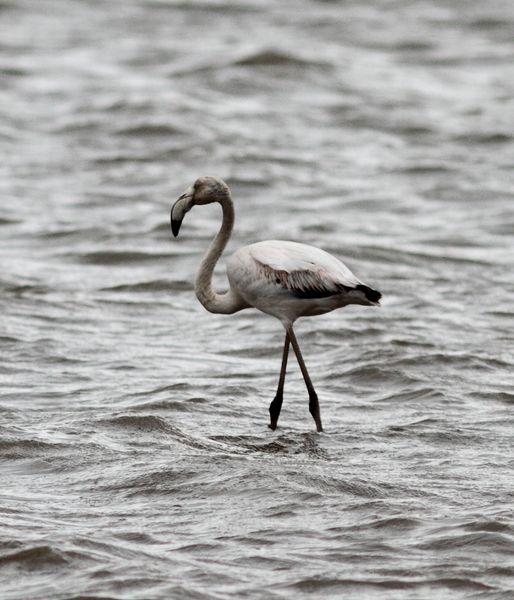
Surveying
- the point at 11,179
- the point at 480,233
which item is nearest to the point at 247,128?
the point at 11,179

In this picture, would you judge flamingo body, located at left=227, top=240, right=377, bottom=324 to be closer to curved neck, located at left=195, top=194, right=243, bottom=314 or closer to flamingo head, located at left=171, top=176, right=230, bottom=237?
curved neck, located at left=195, top=194, right=243, bottom=314

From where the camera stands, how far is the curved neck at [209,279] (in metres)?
9.13

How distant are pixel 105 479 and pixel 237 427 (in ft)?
4.92

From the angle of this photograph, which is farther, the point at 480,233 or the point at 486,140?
the point at 486,140

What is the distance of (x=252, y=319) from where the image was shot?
1260 centimetres

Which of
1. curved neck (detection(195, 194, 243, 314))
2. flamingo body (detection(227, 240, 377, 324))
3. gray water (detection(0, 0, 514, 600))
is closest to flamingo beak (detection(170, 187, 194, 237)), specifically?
curved neck (detection(195, 194, 243, 314))

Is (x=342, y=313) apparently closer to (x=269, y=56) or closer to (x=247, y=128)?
(x=247, y=128)

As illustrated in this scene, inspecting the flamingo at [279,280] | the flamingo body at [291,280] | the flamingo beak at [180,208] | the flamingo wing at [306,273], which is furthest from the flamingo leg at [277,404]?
the flamingo beak at [180,208]

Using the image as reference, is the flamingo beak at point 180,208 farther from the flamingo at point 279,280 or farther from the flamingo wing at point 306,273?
the flamingo wing at point 306,273

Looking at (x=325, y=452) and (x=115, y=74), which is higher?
(x=115, y=74)

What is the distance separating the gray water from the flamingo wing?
0.97m

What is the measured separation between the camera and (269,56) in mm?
24344

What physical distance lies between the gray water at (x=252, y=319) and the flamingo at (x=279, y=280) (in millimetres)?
796

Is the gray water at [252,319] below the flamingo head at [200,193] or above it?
below
